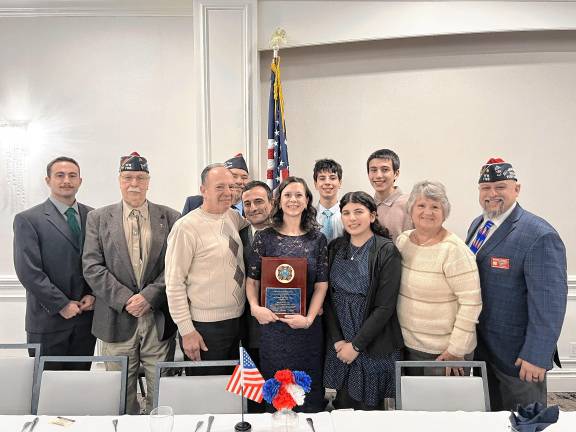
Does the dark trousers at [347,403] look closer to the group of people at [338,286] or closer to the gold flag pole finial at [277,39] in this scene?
the group of people at [338,286]

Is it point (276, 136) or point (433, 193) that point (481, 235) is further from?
point (276, 136)

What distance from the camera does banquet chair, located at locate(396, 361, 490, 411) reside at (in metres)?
1.95

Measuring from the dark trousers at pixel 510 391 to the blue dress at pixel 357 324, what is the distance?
0.61 m

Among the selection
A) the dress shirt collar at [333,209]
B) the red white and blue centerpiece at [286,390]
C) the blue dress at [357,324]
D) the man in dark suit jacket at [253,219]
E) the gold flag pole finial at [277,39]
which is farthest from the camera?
the gold flag pole finial at [277,39]

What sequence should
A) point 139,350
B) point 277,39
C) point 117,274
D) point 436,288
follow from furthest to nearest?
point 277,39 < point 139,350 < point 117,274 < point 436,288

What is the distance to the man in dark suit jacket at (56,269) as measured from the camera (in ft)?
8.74

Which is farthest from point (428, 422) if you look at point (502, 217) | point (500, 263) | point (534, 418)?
point (502, 217)

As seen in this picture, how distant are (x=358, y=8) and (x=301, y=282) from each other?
101 inches

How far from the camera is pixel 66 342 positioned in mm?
2787

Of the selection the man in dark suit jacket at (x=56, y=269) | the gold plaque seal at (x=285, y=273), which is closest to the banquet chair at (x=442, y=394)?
the gold plaque seal at (x=285, y=273)

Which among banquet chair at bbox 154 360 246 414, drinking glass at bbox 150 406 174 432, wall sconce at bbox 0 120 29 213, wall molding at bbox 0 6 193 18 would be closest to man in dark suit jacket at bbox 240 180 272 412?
banquet chair at bbox 154 360 246 414

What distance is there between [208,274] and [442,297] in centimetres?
126

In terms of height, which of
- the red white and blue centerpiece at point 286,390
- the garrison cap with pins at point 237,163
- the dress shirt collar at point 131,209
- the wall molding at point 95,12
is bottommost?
the red white and blue centerpiece at point 286,390

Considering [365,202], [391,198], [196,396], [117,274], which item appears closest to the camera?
[196,396]
